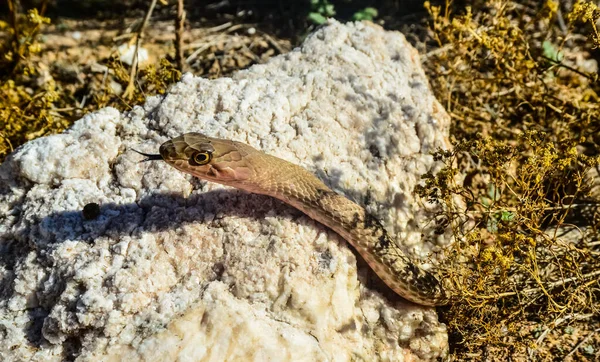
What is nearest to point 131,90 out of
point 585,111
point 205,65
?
point 205,65

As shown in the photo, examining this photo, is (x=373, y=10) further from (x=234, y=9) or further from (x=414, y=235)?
(x=414, y=235)

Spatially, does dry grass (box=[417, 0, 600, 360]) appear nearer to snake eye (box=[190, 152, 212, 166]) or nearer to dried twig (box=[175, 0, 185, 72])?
snake eye (box=[190, 152, 212, 166])

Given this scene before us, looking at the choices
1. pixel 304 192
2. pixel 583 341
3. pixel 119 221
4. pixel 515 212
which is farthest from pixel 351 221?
pixel 583 341

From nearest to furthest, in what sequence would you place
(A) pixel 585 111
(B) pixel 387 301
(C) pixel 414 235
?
(B) pixel 387 301
(C) pixel 414 235
(A) pixel 585 111

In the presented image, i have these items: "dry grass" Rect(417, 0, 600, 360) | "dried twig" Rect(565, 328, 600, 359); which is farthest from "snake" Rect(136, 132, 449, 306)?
"dried twig" Rect(565, 328, 600, 359)

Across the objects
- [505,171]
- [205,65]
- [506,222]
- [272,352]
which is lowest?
[205,65]

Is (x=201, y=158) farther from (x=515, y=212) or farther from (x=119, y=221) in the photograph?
(x=515, y=212)

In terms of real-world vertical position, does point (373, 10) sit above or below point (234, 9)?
above
